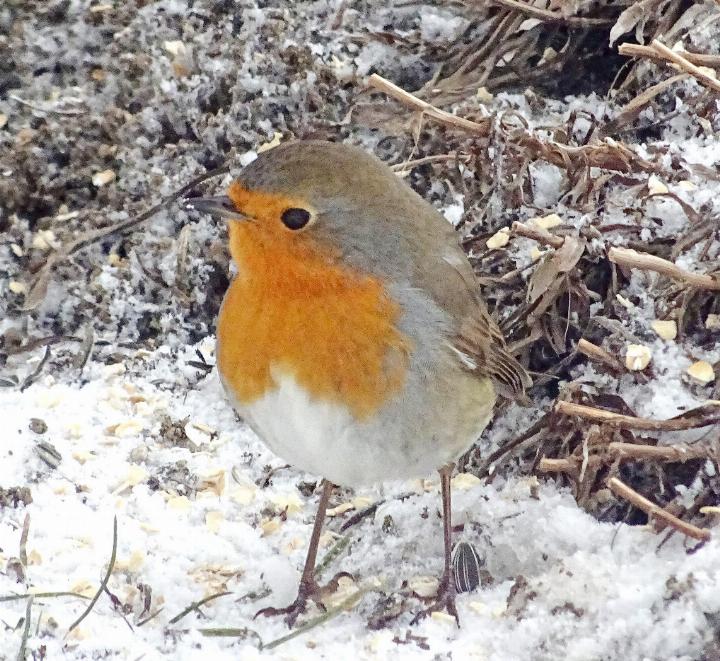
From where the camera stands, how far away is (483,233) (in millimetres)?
3227

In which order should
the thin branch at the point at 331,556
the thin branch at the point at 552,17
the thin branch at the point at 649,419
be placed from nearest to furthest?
1. the thin branch at the point at 649,419
2. the thin branch at the point at 331,556
3. the thin branch at the point at 552,17

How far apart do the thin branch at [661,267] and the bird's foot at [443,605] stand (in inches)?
31.2

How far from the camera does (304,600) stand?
2494 millimetres

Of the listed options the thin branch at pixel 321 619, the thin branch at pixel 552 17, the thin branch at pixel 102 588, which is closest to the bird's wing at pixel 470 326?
the thin branch at pixel 321 619

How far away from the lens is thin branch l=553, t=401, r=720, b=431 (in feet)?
8.11

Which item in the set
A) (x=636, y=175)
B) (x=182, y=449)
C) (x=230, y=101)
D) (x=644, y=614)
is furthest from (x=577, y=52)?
(x=644, y=614)

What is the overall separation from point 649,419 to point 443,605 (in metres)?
0.61

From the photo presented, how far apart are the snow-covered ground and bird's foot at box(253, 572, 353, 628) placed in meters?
0.02

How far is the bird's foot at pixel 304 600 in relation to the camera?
245 cm

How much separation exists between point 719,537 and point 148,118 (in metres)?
2.30

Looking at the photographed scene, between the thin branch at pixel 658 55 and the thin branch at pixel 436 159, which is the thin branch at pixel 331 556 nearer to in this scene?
the thin branch at pixel 436 159

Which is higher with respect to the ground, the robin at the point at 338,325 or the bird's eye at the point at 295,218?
the bird's eye at the point at 295,218

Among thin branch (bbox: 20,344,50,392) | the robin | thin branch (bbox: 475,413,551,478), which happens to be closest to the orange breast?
the robin

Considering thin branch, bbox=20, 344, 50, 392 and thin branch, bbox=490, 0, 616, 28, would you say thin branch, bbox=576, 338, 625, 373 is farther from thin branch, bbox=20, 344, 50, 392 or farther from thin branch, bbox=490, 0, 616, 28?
thin branch, bbox=20, 344, 50, 392
